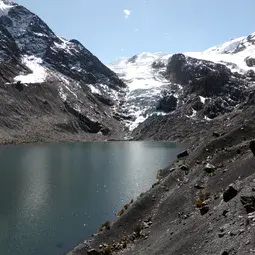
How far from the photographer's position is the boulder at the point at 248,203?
61.2 feet

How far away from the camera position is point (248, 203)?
19.1 m

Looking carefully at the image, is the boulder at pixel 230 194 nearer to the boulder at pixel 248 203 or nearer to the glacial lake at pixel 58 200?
the boulder at pixel 248 203

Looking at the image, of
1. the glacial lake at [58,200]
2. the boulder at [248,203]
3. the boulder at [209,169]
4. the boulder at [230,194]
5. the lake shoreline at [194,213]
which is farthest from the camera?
the glacial lake at [58,200]

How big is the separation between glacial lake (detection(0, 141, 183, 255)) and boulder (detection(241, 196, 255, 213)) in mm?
19118

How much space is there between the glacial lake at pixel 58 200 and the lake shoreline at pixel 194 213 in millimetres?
7048

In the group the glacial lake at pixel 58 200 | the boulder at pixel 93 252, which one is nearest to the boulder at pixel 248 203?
the boulder at pixel 93 252

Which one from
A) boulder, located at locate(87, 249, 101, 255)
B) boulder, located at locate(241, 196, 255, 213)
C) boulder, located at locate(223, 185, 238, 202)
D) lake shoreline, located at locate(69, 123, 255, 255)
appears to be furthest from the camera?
boulder, located at locate(87, 249, 101, 255)

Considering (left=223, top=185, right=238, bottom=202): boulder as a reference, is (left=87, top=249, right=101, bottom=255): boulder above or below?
below

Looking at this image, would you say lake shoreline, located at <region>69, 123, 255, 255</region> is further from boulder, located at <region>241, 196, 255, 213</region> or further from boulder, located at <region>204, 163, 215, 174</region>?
boulder, located at <region>241, 196, 255, 213</region>

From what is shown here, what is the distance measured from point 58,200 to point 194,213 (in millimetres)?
30479

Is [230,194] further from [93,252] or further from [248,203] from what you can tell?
[93,252]

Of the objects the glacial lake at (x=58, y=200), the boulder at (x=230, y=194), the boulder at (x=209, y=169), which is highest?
the boulder at (x=209, y=169)

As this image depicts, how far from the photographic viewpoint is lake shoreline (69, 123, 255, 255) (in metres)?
18.9

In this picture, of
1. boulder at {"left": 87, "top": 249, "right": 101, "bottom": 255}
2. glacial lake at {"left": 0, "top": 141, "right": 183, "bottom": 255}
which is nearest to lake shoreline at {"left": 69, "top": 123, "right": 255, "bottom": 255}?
boulder at {"left": 87, "top": 249, "right": 101, "bottom": 255}
